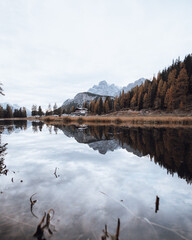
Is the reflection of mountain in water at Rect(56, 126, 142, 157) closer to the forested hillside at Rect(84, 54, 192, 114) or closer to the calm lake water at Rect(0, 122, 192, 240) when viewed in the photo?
the calm lake water at Rect(0, 122, 192, 240)

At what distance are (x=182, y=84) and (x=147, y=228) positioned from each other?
244ft

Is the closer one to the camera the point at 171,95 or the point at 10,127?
the point at 10,127

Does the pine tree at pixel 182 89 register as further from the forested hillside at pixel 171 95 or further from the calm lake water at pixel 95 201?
the calm lake water at pixel 95 201

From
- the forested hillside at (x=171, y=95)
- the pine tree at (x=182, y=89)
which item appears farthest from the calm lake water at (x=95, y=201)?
the pine tree at (x=182, y=89)

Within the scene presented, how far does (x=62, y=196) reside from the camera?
389 centimetres

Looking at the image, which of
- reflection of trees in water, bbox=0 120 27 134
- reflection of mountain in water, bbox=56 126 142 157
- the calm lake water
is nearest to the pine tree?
reflection of mountain in water, bbox=56 126 142 157

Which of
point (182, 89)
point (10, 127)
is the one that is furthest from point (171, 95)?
point (10, 127)

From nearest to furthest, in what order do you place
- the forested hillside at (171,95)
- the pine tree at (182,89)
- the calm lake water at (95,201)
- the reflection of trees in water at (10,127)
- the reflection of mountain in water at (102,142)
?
the calm lake water at (95,201), the reflection of mountain in water at (102,142), the reflection of trees in water at (10,127), the pine tree at (182,89), the forested hillside at (171,95)

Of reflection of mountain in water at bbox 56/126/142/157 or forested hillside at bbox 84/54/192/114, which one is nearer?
reflection of mountain in water at bbox 56/126/142/157

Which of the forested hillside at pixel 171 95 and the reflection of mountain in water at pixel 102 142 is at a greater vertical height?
the forested hillside at pixel 171 95

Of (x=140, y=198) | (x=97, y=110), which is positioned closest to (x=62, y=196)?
(x=140, y=198)

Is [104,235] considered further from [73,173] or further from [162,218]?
[73,173]

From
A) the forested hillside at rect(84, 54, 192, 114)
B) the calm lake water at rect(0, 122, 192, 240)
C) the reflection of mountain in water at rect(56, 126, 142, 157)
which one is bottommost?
the reflection of mountain in water at rect(56, 126, 142, 157)

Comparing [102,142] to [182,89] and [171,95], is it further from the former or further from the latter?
[182,89]
